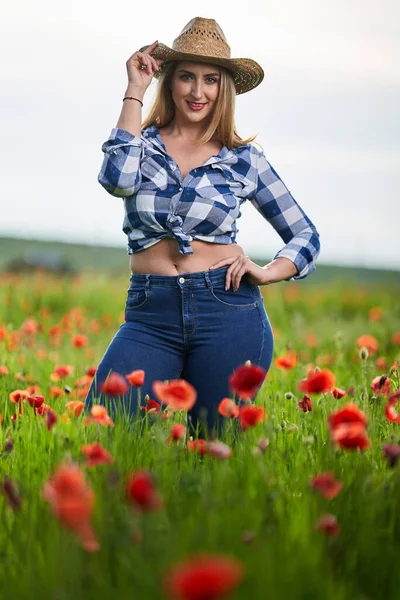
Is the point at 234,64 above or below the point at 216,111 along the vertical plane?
above

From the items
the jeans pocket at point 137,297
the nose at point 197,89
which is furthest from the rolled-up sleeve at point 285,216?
the jeans pocket at point 137,297

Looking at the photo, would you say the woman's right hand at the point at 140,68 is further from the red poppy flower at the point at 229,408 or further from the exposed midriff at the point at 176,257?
the red poppy flower at the point at 229,408

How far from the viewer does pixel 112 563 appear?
2.12 metres

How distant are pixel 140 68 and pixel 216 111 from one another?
0.38m

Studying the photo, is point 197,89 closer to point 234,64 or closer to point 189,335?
point 234,64

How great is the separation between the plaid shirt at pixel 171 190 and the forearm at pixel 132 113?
0.11 feet

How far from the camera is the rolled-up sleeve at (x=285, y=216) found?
391 cm

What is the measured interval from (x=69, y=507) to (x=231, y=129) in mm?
2639

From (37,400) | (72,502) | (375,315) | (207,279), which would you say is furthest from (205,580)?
(375,315)

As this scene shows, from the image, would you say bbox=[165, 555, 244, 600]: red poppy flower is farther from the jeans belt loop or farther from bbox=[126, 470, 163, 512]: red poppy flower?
the jeans belt loop

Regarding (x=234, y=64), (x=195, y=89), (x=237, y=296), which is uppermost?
(x=234, y=64)

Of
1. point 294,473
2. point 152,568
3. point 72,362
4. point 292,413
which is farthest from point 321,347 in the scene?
point 152,568

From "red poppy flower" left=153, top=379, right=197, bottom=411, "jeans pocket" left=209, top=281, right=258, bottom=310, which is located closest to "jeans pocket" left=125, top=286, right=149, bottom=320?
"jeans pocket" left=209, top=281, right=258, bottom=310

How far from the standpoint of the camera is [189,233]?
11.8 feet
